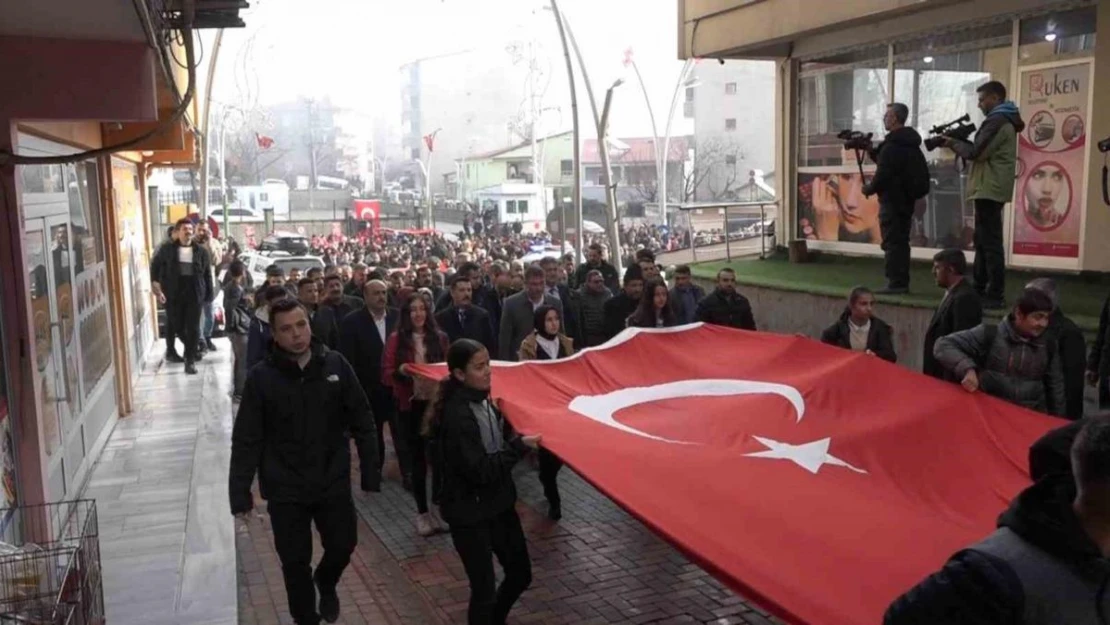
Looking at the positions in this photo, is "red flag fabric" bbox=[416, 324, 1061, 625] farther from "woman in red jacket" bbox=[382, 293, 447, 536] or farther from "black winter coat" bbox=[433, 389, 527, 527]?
"woman in red jacket" bbox=[382, 293, 447, 536]

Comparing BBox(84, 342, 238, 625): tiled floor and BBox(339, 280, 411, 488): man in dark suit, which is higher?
BBox(339, 280, 411, 488): man in dark suit

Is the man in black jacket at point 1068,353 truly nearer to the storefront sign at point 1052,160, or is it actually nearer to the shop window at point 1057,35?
the storefront sign at point 1052,160

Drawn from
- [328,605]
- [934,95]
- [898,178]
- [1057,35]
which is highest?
[1057,35]

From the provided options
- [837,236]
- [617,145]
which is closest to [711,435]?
[837,236]

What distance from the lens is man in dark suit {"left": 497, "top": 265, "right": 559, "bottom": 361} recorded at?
930cm

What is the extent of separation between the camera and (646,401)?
6707 millimetres

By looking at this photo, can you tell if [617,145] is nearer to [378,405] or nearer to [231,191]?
[231,191]

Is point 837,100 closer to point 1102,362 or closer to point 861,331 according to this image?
point 861,331

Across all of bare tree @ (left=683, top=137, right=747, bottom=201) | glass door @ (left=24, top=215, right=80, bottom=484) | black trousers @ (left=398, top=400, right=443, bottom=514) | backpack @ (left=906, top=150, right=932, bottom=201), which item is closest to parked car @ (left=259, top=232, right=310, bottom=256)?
glass door @ (left=24, top=215, right=80, bottom=484)

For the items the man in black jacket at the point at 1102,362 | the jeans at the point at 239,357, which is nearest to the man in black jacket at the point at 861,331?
the man in black jacket at the point at 1102,362

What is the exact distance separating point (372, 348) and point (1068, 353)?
567cm

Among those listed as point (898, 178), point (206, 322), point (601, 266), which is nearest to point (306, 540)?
point (898, 178)

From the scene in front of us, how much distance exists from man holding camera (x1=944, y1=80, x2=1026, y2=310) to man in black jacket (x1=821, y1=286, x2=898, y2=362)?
5.22 feet

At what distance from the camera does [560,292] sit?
426 inches
